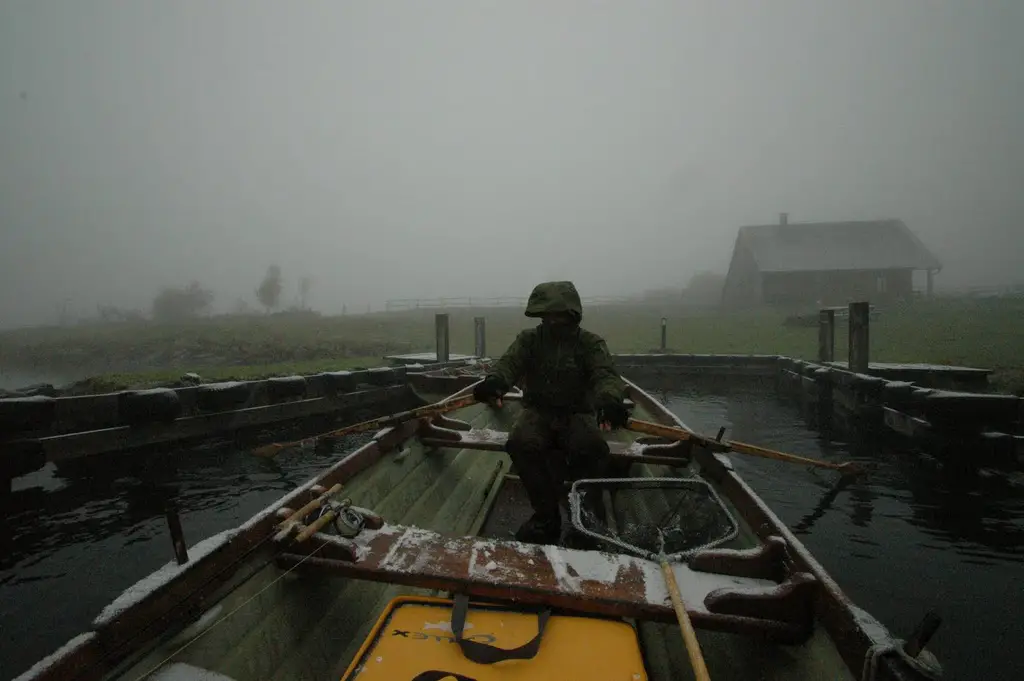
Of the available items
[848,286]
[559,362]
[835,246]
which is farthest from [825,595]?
[835,246]

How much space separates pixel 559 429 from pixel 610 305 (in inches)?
1860

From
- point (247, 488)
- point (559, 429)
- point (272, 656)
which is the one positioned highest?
point (559, 429)

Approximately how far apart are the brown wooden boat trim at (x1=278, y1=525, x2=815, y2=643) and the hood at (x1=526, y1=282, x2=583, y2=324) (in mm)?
2222

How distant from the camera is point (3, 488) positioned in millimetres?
7039

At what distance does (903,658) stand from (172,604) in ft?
10.3

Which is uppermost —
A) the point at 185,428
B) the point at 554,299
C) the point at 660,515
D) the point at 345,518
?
the point at 554,299

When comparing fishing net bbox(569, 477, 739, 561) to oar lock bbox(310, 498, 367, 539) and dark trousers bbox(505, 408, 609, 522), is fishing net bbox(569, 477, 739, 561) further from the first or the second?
oar lock bbox(310, 498, 367, 539)

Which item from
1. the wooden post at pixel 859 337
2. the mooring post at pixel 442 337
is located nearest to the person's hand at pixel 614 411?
the wooden post at pixel 859 337

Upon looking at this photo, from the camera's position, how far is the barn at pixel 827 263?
35719mm

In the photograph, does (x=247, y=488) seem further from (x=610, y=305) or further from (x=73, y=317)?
(x=73, y=317)

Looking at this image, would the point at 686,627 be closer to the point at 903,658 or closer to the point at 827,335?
the point at 903,658

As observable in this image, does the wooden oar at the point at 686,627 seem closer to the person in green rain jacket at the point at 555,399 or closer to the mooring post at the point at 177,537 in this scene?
the person in green rain jacket at the point at 555,399

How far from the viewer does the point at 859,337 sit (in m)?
11.1

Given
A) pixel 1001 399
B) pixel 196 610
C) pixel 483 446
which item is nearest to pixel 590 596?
pixel 196 610
